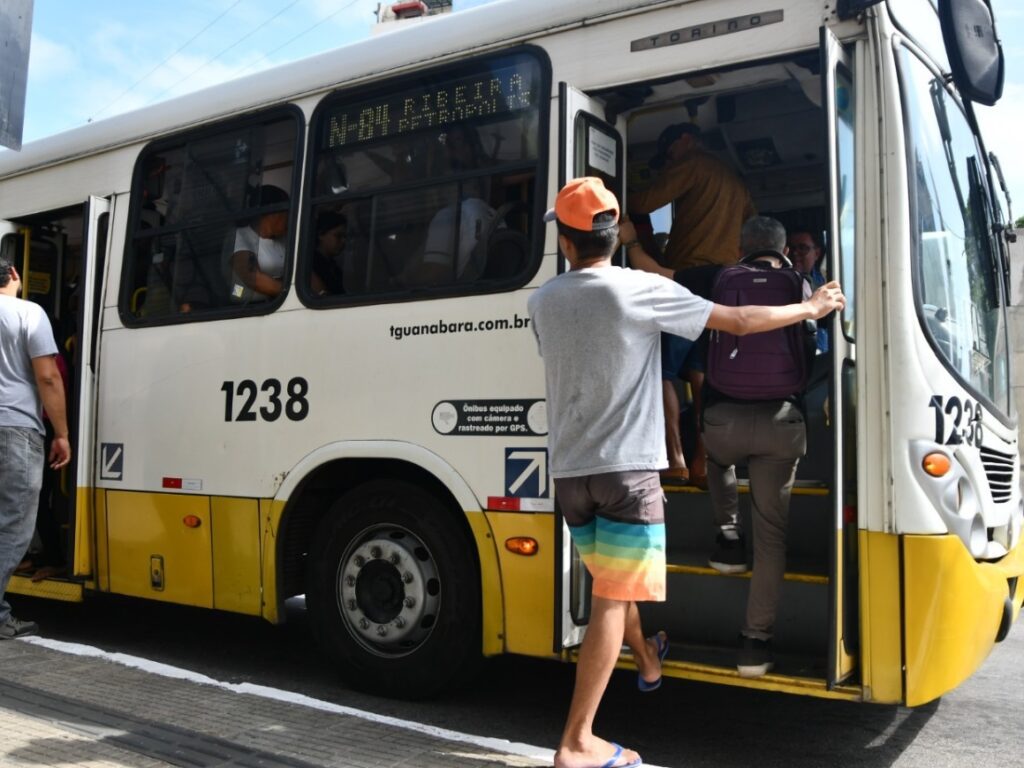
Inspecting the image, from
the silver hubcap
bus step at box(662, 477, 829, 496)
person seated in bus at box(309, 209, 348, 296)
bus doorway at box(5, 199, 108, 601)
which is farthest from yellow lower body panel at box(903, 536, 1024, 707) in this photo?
bus doorway at box(5, 199, 108, 601)

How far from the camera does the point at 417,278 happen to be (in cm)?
469

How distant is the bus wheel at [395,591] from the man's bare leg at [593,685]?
3.45 ft

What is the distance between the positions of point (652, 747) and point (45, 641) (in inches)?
130

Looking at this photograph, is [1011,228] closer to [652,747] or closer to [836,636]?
[836,636]

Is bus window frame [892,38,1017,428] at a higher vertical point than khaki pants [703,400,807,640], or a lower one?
higher

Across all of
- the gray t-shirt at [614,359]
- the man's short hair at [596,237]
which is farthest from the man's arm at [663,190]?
the gray t-shirt at [614,359]

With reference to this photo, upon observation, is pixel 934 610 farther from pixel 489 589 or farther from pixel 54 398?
pixel 54 398

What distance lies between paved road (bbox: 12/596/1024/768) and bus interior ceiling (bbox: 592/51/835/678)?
0.41 metres

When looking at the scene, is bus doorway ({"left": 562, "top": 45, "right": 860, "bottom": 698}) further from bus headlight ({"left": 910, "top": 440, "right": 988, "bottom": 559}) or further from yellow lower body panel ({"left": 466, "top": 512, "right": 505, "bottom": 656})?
yellow lower body panel ({"left": 466, "top": 512, "right": 505, "bottom": 656})

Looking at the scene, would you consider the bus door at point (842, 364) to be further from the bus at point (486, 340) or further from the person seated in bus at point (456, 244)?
the person seated in bus at point (456, 244)

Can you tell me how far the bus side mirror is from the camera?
3.78m

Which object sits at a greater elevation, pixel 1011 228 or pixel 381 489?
pixel 1011 228

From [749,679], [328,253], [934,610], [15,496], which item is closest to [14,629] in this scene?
[15,496]

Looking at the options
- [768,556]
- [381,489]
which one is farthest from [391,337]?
[768,556]
